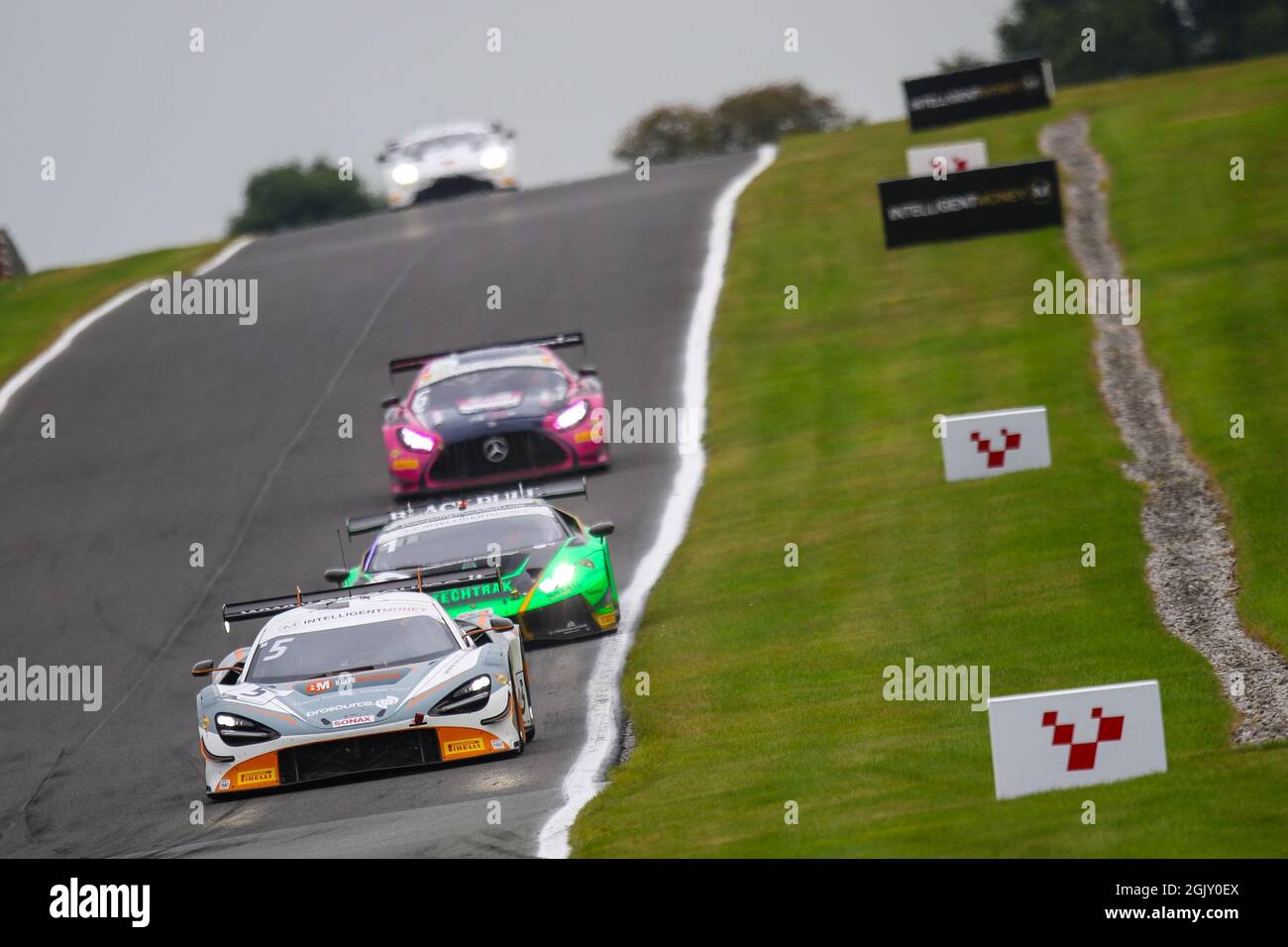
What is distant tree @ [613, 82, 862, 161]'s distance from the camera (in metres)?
79.1

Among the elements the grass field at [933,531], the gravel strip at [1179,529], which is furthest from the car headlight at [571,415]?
the gravel strip at [1179,529]

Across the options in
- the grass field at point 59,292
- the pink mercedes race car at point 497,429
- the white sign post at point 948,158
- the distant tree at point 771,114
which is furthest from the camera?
the distant tree at point 771,114

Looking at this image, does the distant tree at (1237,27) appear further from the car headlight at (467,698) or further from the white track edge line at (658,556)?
the car headlight at (467,698)

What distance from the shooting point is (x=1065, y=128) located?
40656 mm

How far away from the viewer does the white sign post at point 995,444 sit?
831 inches

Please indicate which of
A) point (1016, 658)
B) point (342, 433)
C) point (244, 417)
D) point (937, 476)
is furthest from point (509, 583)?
point (244, 417)

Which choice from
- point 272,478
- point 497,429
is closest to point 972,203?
point 497,429

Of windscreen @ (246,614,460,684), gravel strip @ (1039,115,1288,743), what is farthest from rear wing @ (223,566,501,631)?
gravel strip @ (1039,115,1288,743)

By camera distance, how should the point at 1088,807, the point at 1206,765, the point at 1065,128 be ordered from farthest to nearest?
the point at 1065,128 → the point at 1206,765 → the point at 1088,807

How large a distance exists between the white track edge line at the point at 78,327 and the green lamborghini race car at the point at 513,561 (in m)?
15.5
